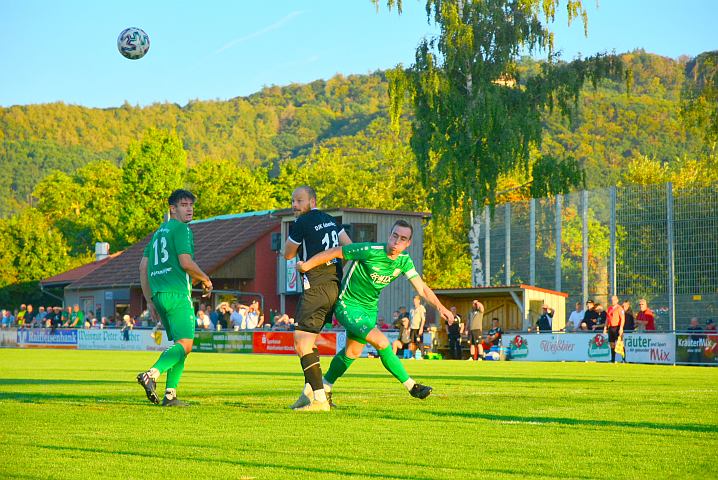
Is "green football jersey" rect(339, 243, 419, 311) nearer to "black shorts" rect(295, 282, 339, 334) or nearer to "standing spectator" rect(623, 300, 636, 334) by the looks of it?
"black shorts" rect(295, 282, 339, 334)

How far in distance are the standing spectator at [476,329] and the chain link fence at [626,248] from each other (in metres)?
5.98

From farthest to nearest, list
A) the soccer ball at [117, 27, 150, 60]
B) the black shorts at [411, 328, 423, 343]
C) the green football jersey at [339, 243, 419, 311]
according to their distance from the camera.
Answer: the black shorts at [411, 328, 423, 343], the soccer ball at [117, 27, 150, 60], the green football jersey at [339, 243, 419, 311]

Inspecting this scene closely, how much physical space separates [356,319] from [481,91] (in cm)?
3554

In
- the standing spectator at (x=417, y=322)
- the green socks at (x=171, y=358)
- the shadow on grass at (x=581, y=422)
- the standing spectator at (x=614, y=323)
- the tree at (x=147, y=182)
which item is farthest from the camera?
the tree at (x=147, y=182)

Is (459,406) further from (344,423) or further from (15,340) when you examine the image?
(15,340)

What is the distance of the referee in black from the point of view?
34.9ft

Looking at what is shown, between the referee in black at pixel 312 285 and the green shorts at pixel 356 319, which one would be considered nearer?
the referee in black at pixel 312 285

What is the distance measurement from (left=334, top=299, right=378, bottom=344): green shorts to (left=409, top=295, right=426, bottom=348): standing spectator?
22.3 meters

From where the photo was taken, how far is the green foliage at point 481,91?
4547cm

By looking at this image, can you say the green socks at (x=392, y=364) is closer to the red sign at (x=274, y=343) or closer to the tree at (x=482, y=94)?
the red sign at (x=274, y=343)

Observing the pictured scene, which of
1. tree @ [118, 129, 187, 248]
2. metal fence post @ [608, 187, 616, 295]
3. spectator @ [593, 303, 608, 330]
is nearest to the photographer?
spectator @ [593, 303, 608, 330]

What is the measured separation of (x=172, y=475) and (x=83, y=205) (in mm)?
110442

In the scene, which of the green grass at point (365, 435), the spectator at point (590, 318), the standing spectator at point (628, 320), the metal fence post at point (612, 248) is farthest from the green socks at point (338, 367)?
the metal fence post at point (612, 248)

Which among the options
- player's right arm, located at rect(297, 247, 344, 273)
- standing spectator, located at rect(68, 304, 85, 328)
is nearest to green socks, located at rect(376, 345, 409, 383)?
player's right arm, located at rect(297, 247, 344, 273)
